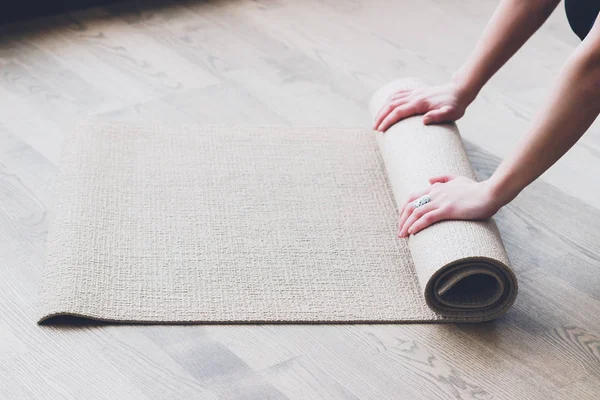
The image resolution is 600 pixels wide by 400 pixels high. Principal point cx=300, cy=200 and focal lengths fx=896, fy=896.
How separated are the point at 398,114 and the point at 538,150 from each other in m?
0.36

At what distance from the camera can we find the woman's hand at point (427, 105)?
1644mm

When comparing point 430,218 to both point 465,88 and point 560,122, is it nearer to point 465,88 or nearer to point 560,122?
point 560,122

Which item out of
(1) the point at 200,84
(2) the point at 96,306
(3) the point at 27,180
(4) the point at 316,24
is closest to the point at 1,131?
(3) the point at 27,180

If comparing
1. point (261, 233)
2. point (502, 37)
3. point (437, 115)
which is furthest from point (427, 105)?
point (261, 233)

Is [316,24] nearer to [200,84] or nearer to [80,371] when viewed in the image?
[200,84]

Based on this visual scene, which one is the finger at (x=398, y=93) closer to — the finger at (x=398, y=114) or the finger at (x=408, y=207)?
the finger at (x=398, y=114)

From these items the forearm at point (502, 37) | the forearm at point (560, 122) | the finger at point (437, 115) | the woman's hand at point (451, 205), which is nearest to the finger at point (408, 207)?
the woman's hand at point (451, 205)

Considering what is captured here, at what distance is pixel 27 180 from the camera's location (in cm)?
161

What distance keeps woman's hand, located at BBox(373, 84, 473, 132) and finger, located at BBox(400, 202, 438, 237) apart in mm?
271

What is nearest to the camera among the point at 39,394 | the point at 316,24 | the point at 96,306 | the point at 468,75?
the point at 39,394

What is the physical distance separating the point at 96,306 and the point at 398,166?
1.89 ft

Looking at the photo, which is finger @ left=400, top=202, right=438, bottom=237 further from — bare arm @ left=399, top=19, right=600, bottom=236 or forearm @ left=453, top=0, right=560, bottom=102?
forearm @ left=453, top=0, right=560, bottom=102

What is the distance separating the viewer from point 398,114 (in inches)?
65.2

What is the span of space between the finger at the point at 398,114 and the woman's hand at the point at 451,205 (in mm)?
246
